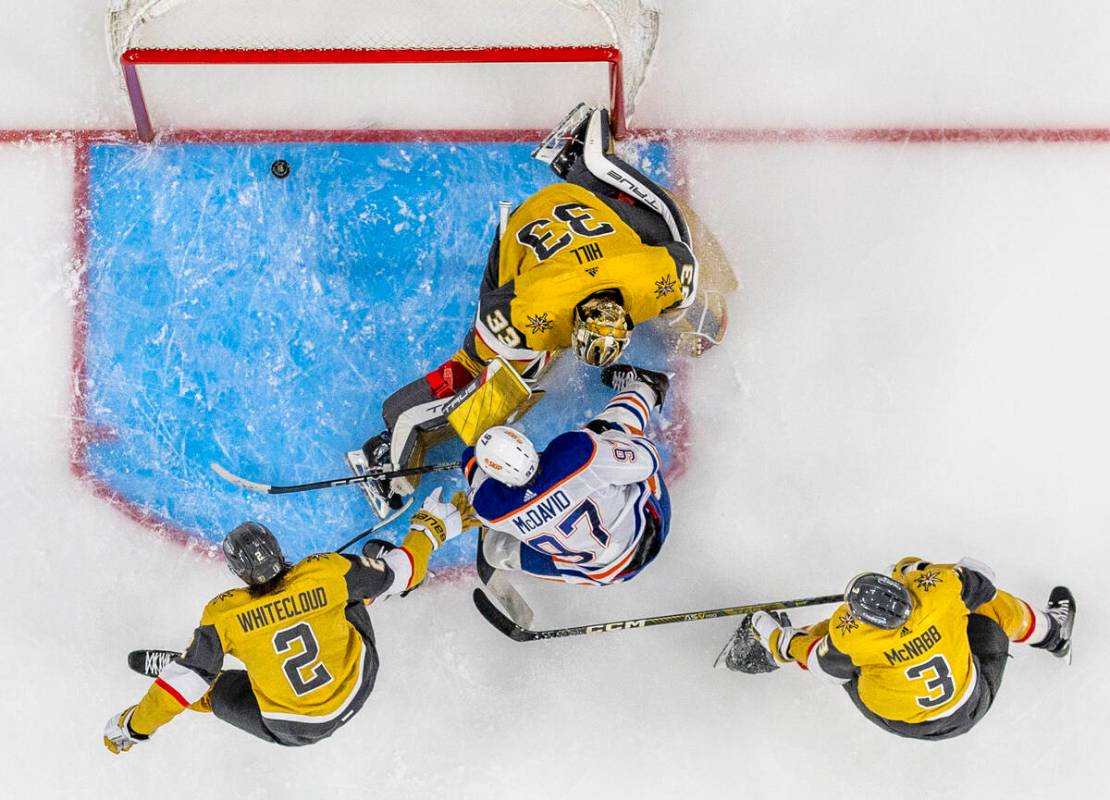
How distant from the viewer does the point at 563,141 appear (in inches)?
152

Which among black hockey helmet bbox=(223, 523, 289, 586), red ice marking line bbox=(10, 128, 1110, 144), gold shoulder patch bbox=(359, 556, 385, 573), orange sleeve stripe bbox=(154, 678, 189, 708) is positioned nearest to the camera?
black hockey helmet bbox=(223, 523, 289, 586)

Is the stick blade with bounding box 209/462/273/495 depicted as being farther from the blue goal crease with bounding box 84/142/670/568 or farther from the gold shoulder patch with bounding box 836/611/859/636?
the gold shoulder patch with bounding box 836/611/859/636

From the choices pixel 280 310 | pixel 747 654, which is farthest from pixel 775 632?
pixel 280 310

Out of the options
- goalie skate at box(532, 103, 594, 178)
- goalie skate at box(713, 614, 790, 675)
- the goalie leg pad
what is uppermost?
goalie skate at box(532, 103, 594, 178)

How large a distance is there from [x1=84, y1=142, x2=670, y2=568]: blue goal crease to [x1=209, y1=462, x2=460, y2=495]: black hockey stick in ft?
0.14

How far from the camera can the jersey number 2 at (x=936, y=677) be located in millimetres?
3385

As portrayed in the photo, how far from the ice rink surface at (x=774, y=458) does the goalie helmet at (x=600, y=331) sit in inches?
38.7

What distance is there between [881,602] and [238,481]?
7.93 feet

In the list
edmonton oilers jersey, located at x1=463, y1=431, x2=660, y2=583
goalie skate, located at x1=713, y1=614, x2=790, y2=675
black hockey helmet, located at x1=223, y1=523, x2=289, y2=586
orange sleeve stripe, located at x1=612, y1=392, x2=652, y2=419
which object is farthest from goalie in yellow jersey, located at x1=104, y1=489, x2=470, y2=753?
goalie skate, located at x1=713, y1=614, x2=790, y2=675

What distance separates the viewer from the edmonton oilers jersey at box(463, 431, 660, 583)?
11.1 ft

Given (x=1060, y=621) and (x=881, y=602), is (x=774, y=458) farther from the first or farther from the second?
(x=1060, y=621)

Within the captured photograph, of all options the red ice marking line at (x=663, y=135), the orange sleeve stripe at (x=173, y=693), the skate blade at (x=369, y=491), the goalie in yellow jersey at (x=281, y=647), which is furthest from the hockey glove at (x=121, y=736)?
the red ice marking line at (x=663, y=135)

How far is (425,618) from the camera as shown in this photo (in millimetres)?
4184

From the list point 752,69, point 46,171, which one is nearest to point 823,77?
point 752,69
